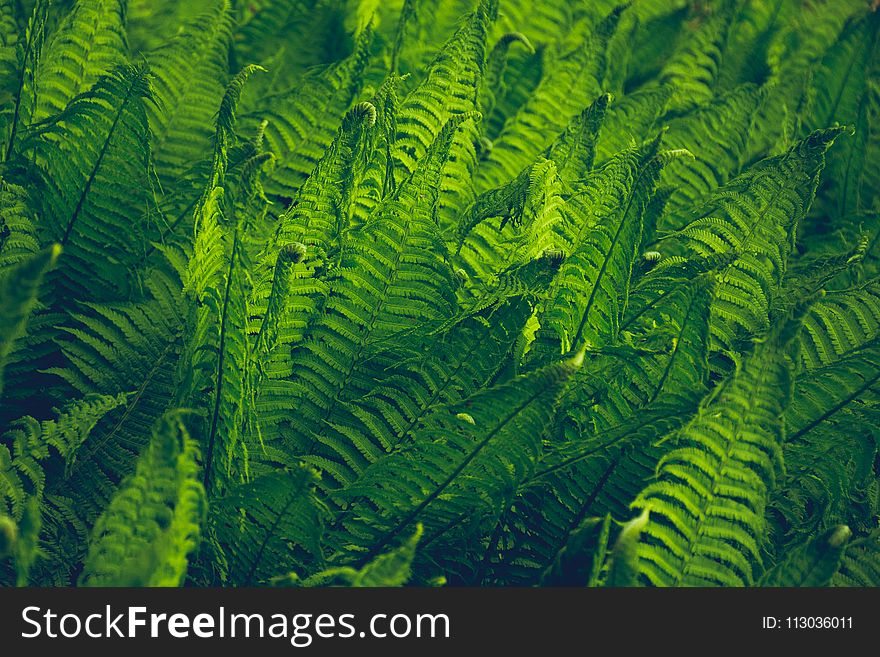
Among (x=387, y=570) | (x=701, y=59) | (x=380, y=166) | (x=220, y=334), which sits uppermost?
(x=701, y=59)

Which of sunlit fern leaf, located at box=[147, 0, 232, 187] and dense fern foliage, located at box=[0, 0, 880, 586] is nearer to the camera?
dense fern foliage, located at box=[0, 0, 880, 586]

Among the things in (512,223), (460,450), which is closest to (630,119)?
(512,223)

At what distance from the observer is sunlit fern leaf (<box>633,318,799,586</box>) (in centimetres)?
88

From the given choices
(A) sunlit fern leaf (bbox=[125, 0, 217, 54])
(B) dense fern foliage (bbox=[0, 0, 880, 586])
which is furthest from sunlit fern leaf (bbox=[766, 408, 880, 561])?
(A) sunlit fern leaf (bbox=[125, 0, 217, 54])

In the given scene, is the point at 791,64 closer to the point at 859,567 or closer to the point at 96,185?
the point at 859,567

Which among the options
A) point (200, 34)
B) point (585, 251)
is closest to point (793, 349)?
point (585, 251)

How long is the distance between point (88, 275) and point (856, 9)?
2.21 metres

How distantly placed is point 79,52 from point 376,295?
66 centimetres

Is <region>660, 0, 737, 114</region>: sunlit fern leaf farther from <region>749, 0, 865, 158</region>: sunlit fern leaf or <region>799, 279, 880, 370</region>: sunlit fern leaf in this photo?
<region>799, 279, 880, 370</region>: sunlit fern leaf

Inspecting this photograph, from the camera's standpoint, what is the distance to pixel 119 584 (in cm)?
75

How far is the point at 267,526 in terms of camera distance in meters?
0.90

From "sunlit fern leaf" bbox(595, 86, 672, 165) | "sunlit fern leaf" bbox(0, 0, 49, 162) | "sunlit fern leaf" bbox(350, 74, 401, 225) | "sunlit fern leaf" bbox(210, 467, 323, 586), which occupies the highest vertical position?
"sunlit fern leaf" bbox(595, 86, 672, 165)

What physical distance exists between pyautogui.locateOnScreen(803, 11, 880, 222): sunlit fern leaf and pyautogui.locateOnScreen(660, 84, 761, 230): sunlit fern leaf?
278 millimetres

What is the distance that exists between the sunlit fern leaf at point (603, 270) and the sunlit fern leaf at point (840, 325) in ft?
1.05
